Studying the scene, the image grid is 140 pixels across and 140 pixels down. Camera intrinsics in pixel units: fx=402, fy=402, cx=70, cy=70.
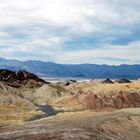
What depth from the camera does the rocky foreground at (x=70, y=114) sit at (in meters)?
46.8

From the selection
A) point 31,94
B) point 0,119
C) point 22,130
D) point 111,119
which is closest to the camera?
point 22,130

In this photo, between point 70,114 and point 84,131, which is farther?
point 70,114

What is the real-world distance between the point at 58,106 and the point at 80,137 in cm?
9092

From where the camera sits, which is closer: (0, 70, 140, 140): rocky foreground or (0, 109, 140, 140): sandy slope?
(0, 109, 140, 140): sandy slope

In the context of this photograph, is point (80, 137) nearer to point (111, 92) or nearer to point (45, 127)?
point (45, 127)

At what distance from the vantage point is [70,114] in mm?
105688

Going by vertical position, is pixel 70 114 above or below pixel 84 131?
below

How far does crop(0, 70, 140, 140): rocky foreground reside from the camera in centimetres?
4678

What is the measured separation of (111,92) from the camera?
131875mm

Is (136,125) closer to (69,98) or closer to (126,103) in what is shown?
(126,103)

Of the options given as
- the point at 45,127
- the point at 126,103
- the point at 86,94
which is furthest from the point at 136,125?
the point at 86,94

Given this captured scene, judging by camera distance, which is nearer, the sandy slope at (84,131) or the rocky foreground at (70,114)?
the sandy slope at (84,131)

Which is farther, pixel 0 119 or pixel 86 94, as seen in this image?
pixel 86 94

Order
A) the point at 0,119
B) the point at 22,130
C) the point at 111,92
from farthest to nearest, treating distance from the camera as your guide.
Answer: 1. the point at 111,92
2. the point at 0,119
3. the point at 22,130
